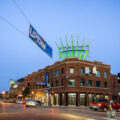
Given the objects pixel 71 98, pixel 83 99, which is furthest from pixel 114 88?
pixel 71 98

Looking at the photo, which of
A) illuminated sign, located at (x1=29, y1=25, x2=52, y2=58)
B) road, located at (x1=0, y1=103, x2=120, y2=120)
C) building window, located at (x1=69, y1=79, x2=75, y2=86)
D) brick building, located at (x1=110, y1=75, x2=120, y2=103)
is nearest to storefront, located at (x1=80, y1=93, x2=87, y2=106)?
building window, located at (x1=69, y1=79, x2=75, y2=86)

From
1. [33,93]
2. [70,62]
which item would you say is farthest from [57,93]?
[33,93]

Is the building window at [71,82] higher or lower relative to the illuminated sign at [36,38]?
lower

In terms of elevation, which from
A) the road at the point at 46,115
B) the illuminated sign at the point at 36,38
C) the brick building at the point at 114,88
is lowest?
the road at the point at 46,115

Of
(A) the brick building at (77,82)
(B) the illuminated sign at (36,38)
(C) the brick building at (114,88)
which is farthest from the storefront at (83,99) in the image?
(B) the illuminated sign at (36,38)

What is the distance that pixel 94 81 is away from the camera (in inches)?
2263

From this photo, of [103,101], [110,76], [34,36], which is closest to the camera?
[34,36]

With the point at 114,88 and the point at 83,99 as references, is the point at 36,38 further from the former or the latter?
the point at 114,88

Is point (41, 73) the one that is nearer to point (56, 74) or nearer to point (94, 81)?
point (56, 74)

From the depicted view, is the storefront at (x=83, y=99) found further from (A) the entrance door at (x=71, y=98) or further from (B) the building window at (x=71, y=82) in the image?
(B) the building window at (x=71, y=82)

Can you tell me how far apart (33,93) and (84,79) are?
97.0 ft

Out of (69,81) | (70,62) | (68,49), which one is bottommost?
(69,81)

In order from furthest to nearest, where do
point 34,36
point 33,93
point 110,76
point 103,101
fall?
1. point 33,93
2. point 110,76
3. point 103,101
4. point 34,36

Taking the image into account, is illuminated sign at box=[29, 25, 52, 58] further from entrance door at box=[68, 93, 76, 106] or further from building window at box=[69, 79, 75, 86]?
entrance door at box=[68, 93, 76, 106]
